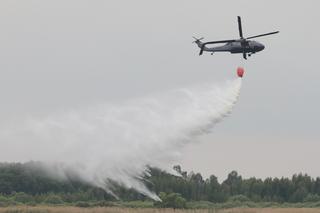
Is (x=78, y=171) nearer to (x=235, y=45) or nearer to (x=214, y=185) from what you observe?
(x=235, y=45)

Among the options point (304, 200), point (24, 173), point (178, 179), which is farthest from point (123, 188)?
point (304, 200)

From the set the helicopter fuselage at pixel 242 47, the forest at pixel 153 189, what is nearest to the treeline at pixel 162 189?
the forest at pixel 153 189

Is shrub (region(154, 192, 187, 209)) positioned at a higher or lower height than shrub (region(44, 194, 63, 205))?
lower

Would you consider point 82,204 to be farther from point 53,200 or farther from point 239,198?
point 239,198

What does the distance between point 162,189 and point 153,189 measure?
171 centimetres

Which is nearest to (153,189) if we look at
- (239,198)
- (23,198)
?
(239,198)

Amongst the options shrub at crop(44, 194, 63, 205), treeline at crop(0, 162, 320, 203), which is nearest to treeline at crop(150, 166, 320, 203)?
treeline at crop(0, 162, 320, 203)

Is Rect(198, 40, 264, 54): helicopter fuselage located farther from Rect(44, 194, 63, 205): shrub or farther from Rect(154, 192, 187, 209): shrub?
Rect(44, 194, 63, 205): shrub

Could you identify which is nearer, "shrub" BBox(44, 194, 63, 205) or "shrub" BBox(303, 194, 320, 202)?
"shrub" BBox(44, 194, 63, 205)

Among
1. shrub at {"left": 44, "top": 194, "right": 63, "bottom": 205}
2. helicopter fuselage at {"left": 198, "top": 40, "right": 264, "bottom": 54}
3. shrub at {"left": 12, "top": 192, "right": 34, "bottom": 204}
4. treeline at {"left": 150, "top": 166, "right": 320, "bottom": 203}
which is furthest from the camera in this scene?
treeline at {"left": 150, "top": 166, "right": 320, "bottom": 203}

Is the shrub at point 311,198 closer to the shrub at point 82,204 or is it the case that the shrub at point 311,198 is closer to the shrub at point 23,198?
the shrub at point 82,204

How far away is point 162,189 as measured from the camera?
82.1 meters

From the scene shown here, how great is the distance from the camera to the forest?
72.6 metres

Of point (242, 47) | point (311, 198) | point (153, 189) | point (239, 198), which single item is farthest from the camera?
point (311, 198)
